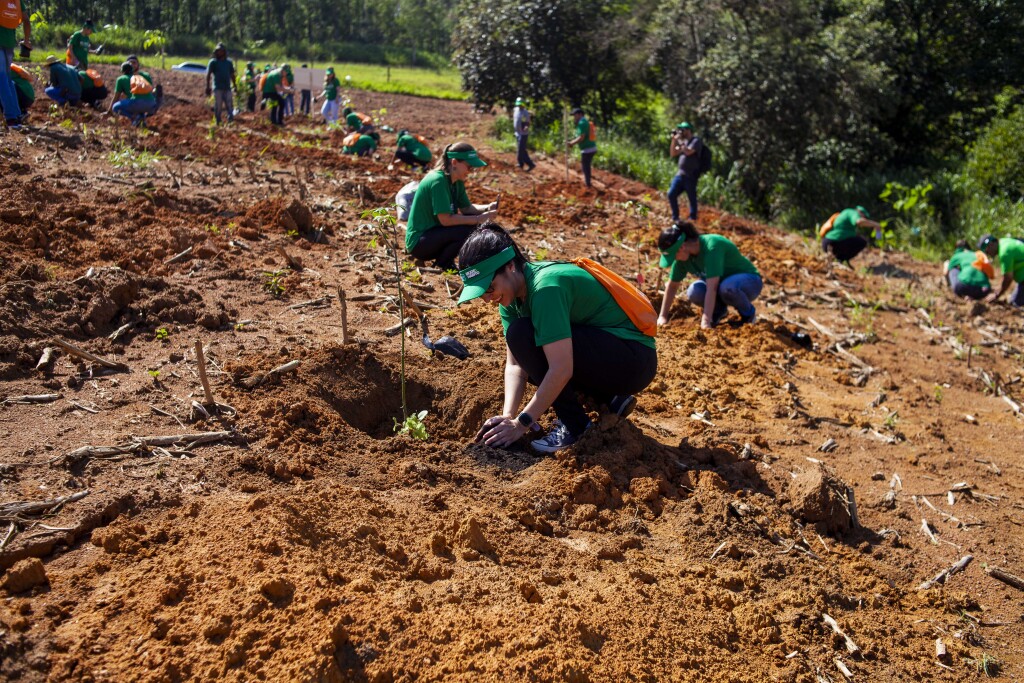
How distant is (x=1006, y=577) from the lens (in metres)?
4.27

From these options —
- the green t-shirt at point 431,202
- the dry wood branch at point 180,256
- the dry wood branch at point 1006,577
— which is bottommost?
the dry wood branch at point 1006,577

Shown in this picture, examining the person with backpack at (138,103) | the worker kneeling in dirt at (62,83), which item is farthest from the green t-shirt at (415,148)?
the worker kneeling in dirt at (62,83)

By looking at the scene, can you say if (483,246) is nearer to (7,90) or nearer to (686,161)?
(7,90)

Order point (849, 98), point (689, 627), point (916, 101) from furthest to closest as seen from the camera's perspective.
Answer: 1. point (916, 101)
2. point (849, 98)
3. point (689, 627)

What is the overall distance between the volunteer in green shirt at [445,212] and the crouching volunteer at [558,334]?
2.41 m

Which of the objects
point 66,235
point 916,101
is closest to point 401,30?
point 916,101

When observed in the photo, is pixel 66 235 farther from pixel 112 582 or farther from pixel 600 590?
pixel 600 590

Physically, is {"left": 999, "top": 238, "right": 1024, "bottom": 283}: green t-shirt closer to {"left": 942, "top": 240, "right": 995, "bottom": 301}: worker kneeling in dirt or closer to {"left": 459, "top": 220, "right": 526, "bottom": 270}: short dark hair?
{"left": 942, "top": 240, "right": 995, "bottom": 301}: worker kneeling in dirt

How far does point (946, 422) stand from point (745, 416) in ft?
5.99

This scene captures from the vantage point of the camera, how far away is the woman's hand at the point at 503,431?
164 inches

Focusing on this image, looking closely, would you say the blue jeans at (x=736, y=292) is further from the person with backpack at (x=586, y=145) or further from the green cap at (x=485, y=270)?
the person with backpack at (x=586, y=145)

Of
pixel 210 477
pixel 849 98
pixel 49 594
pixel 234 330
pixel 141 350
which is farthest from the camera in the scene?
pixel 849 98

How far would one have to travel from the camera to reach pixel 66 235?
6574mm

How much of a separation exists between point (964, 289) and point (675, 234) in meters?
5.38
